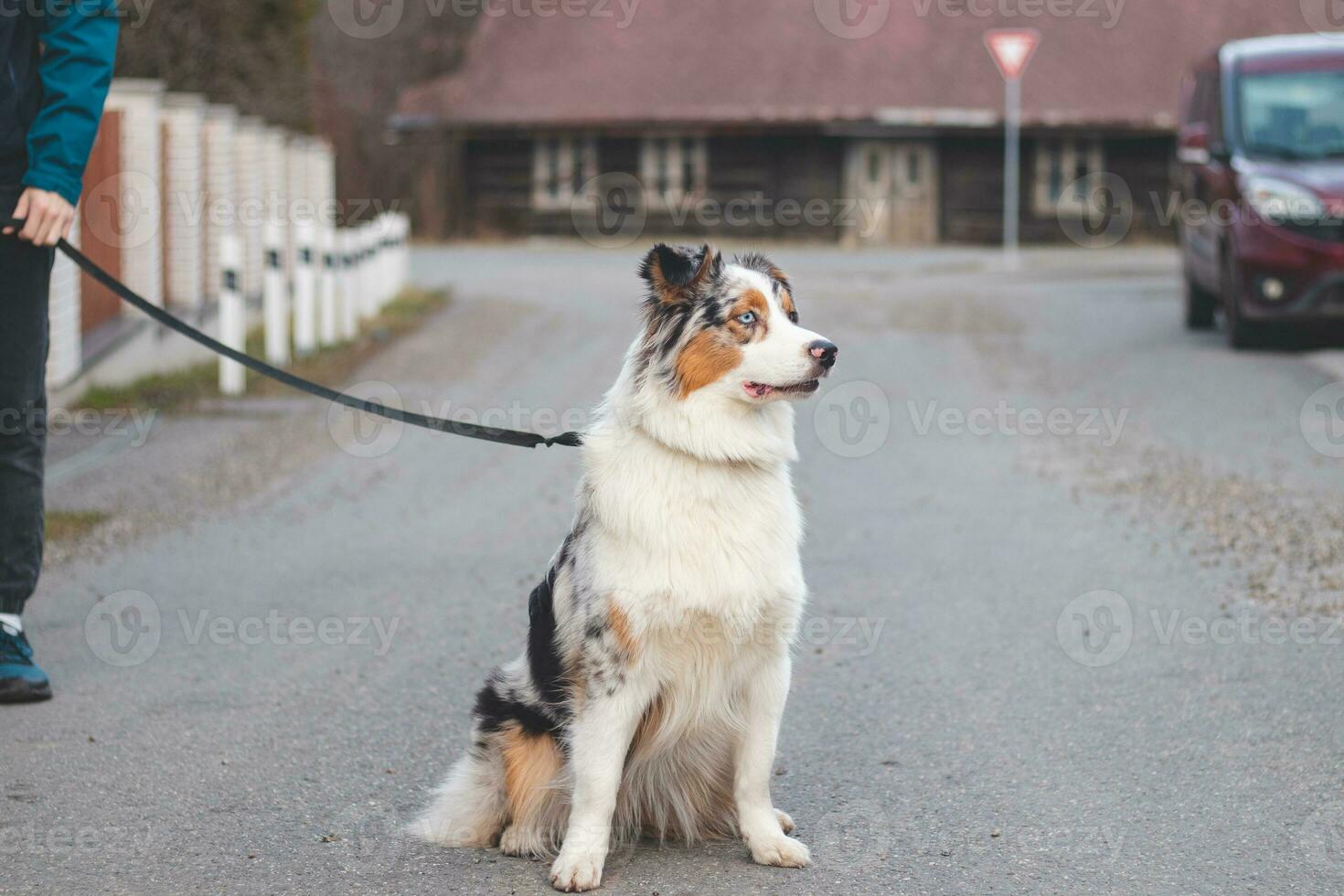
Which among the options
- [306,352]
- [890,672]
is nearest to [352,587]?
[890,672]

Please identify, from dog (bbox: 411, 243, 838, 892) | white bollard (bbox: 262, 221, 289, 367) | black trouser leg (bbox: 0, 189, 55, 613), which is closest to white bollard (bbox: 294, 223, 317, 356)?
white bollard (bbox: 262, 221, 289, 367)

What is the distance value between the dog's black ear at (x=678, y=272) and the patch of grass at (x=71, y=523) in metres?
5.16

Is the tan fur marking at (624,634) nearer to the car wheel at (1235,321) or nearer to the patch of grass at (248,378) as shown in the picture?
the patch of grass at (248,378)

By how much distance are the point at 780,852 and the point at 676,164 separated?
3644 cm

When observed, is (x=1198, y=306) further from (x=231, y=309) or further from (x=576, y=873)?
(x=576, y=873)

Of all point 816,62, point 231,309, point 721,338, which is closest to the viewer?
point 721,338

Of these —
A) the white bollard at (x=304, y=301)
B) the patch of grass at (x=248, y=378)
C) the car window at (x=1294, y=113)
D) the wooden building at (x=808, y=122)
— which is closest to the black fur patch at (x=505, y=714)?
the patch of grass at (x=248, y=378)

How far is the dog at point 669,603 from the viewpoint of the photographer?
407cm

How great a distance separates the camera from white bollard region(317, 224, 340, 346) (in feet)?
54.4

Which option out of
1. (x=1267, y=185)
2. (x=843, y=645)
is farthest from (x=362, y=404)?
(x=1267, y=185)

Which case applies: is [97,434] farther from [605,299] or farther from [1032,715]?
[605,299]

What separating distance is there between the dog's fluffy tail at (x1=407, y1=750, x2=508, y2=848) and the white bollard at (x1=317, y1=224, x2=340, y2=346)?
12468mm

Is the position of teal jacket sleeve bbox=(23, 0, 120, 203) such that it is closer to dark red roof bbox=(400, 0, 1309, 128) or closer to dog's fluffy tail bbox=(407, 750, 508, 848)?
dog's fluffy tail bbox=(407, 750, 508, 848)

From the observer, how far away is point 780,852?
165 inches
